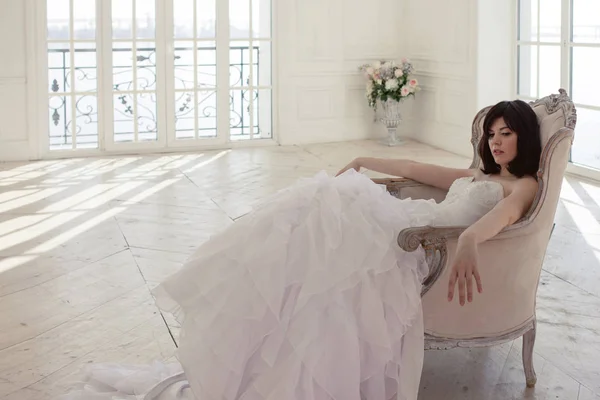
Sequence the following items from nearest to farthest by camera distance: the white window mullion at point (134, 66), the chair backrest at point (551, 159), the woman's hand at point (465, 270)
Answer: the woman's hand at point (465, 270) → the chair backrest at point (551, 159) → the white window mullion at point (134, 66)

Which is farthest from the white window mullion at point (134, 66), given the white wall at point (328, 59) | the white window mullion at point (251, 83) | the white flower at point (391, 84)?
the white flower at point (391, 84)

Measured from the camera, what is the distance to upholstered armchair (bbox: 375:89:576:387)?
253cm

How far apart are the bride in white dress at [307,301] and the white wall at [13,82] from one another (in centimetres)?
560

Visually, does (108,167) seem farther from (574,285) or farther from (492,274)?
(492,274)

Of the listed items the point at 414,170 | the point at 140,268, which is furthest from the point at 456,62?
the point at 414,170

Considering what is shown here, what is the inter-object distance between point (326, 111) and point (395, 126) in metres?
0.84

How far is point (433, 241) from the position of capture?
8.07ft

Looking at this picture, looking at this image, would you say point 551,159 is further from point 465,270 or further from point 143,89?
point 143,89

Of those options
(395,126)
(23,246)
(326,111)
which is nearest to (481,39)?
(395,126)

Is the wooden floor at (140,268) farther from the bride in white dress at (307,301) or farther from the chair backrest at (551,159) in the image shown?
the chair backrest at (551,159)

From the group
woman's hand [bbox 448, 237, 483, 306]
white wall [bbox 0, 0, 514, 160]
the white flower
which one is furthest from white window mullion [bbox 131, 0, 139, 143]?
woman's hand [bbox 448, 237, 483, 306]

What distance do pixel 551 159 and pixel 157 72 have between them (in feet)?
20.0

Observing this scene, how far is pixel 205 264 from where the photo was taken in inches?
95.8

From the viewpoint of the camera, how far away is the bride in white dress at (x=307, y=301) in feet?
7.48
